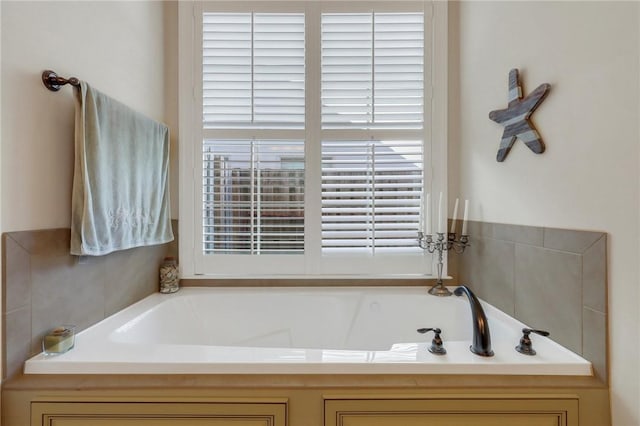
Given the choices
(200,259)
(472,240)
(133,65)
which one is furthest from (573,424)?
(133,65)

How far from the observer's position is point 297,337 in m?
1.61

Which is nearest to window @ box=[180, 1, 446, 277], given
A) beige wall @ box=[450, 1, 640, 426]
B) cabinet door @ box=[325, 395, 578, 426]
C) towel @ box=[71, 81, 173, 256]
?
towel @ box=[71, 81, 173, 256]

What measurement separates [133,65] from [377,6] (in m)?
1.43

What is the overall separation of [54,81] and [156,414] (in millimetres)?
1157

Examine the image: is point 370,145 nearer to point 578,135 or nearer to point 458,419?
point 578,135

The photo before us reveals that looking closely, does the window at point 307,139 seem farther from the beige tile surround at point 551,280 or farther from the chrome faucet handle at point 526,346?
the chrome faucet handle at point 526,346

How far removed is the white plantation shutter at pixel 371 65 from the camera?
1.73 metres

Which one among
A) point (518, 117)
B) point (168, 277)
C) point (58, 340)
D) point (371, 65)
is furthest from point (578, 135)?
point (168, 277)

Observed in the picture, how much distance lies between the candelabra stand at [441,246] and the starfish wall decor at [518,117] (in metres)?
0.49

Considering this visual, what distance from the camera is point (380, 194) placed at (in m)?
1.73

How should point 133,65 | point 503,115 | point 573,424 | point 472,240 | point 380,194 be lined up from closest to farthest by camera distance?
point 573,424
point 503,115
point 133,65
point 472,240
point 380,194

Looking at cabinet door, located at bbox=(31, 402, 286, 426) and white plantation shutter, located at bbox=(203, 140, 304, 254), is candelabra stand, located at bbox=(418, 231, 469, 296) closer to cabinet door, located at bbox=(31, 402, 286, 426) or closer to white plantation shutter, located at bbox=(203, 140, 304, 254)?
white plantation shutter, located at bbox=(203, 140, 304, 254)

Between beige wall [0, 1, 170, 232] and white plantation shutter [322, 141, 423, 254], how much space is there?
1.16 meters

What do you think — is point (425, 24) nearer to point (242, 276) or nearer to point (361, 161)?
point (361, 161)
